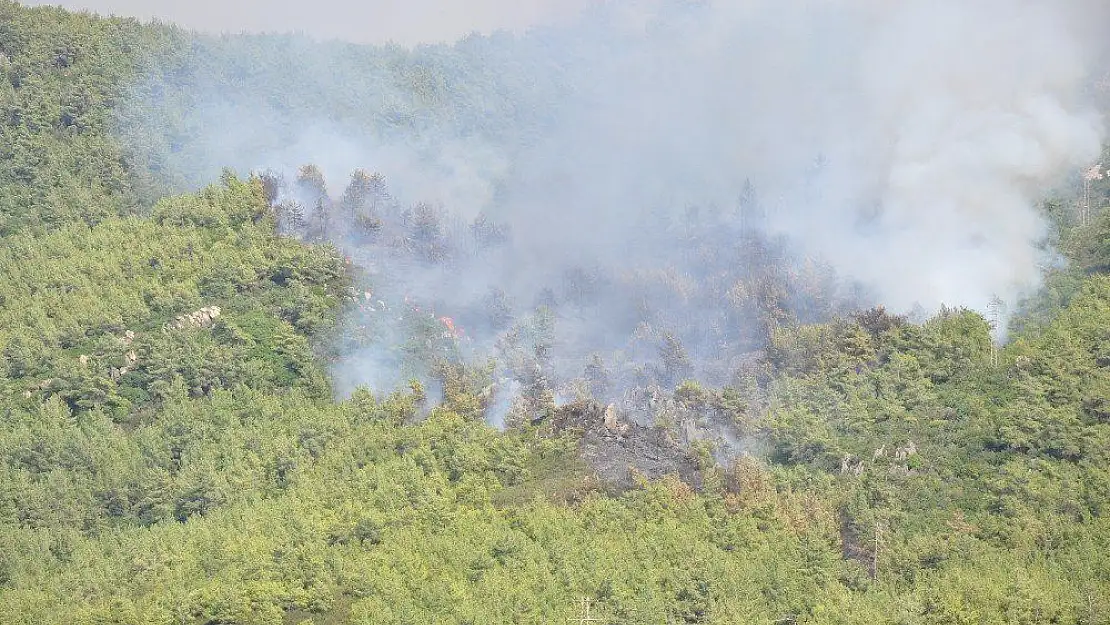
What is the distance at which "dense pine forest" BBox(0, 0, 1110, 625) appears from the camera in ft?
239

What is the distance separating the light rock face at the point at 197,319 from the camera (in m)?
92.2

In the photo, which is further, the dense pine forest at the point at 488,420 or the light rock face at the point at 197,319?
the light rock face at the point at 197,319

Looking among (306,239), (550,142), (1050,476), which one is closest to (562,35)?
(550,142)

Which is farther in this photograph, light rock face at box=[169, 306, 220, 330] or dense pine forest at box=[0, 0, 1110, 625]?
light rock face at box=[169, 306, 220, 330]

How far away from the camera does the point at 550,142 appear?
128625 millimetres

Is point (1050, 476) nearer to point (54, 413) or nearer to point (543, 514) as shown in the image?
point (543, 514)

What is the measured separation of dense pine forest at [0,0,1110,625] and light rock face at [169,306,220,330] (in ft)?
0.66

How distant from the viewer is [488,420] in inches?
3415

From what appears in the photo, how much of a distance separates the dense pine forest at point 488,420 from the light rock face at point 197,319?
0.66 ft

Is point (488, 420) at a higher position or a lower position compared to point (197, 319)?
lower

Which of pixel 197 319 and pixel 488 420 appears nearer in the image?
pixel 488 420

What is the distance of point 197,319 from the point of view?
305 feet

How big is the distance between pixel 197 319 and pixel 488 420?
688 inches

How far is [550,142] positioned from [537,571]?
2352 inches
